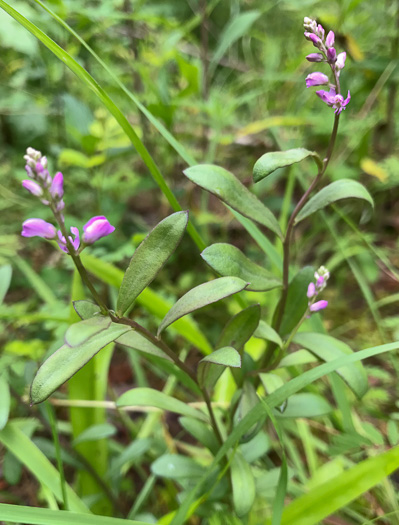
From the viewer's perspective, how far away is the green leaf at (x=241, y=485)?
60 cm

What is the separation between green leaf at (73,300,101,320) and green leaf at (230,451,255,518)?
0.34 m

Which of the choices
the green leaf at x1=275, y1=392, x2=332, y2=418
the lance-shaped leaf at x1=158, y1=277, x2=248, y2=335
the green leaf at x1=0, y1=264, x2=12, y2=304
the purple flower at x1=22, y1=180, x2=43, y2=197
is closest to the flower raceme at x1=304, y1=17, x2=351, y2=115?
the lance-shaped leaf at x1=158, y1=277, x2=248, y2=335

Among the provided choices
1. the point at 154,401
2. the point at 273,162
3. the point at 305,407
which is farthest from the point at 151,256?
the point at 305,407

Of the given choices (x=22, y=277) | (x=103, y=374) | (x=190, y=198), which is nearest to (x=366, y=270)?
(x=190, y=198)

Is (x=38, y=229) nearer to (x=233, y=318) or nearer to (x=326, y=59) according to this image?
(x=233, y=318)

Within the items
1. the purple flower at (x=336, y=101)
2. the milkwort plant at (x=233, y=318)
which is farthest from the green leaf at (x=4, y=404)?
the purple flower at (x=336, y=101)

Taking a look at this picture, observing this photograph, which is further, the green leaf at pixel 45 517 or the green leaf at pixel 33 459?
the green leaf at pixel 33 459

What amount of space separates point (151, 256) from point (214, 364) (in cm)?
18

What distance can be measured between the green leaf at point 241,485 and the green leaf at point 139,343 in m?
0.23

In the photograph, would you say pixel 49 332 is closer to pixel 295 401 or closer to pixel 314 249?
pixel 295 401

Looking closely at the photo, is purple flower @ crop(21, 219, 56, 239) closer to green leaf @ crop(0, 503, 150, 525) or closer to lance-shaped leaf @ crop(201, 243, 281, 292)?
lance-shaped leaf @ crop(201, 243, 281, 292)

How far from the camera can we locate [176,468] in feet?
2.37

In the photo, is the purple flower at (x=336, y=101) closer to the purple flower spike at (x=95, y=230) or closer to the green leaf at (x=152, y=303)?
the purple flower spike at (x=95, y=230)

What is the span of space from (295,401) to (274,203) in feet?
2.88
